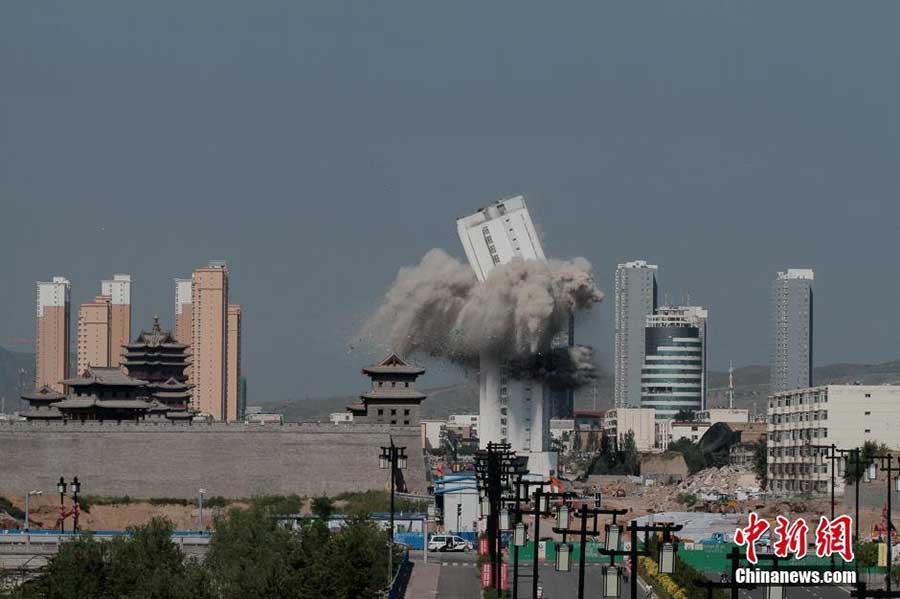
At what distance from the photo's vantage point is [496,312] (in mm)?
108125

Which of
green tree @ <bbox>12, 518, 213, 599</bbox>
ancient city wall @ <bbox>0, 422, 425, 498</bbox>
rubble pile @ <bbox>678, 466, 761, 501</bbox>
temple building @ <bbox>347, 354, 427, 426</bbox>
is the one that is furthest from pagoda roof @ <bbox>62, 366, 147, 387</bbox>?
green tree @ <bbox>12, 518, 213, 599</bbox>

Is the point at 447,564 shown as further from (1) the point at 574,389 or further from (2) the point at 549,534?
(1) the point at 574,389

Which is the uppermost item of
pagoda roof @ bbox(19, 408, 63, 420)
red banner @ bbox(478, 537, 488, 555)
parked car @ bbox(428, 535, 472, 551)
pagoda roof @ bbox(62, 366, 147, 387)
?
pagoda roof @ bbox(62, 366, 147, 387)

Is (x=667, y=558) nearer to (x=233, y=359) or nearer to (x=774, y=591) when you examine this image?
(x=774, y=591)

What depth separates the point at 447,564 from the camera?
68.3m

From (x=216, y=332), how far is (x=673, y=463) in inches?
2125

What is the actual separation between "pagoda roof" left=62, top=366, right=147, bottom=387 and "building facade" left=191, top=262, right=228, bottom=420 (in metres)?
66.3

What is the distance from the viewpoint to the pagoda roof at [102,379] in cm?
11750

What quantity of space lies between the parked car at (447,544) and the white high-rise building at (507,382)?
108ft

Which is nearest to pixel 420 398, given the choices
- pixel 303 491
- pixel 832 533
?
pixel 303 491

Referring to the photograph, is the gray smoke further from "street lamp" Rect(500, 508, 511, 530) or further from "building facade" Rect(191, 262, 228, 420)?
"building facade" Rect(191, 262, 228, 420)

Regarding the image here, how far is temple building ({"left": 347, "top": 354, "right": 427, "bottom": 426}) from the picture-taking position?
11044 centimetres

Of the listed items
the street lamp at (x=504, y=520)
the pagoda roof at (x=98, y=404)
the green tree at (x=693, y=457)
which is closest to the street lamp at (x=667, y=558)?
the street lamp at (x=504, y=520)

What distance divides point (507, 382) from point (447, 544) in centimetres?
3732
